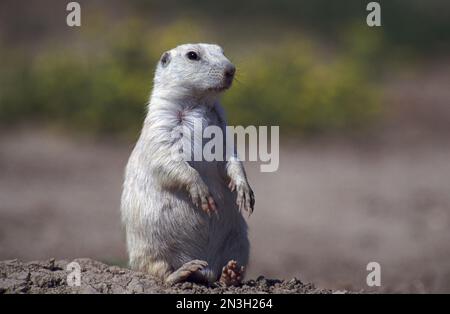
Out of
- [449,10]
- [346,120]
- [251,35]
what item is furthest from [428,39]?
[346,120]

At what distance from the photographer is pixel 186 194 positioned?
5.95 metres

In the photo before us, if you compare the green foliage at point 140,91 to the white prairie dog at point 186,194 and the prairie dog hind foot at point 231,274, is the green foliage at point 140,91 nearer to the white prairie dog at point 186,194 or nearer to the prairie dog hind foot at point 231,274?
the white prairie dog at point 186,194

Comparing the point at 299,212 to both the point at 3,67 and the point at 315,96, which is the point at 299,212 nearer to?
the point at 315,96

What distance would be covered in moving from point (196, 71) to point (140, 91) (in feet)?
33.3

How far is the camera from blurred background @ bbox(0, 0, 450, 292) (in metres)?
10.4

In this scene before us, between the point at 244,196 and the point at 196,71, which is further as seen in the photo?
the point at 196,71

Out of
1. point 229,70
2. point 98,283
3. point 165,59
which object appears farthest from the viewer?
point 165,59

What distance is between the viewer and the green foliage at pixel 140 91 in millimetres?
16281

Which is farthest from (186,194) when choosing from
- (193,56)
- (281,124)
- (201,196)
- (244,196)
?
(281,124)

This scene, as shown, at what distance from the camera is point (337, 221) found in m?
11.7

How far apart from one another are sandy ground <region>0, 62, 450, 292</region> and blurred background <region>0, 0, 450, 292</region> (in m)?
0.04

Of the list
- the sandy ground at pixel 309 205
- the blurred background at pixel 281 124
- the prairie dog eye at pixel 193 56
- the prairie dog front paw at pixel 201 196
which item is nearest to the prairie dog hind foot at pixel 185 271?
the prairie dog front paw at pixel 201 196

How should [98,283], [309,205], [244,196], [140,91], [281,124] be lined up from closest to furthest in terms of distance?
[98,283] < [244,196] < [309,205] < [140,91] < [281,124]

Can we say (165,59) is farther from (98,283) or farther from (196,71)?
(98,283)
